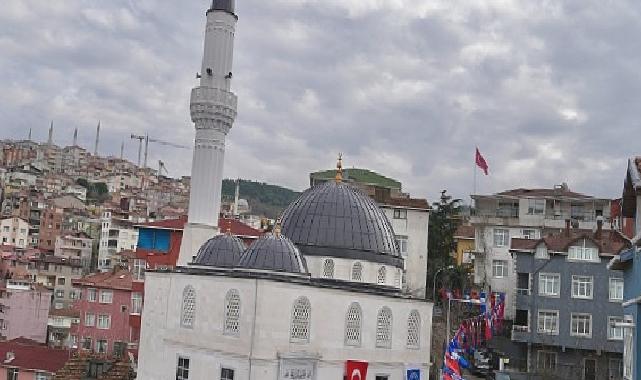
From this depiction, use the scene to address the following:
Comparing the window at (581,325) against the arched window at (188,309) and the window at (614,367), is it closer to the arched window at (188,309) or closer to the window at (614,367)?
the window at (614,367)

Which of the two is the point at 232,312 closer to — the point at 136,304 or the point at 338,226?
the point at 338,226

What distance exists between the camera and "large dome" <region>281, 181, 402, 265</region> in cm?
2316

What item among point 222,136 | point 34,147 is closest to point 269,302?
point 222,136

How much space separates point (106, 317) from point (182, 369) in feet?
54.5

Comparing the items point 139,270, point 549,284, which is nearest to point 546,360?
point 549,284

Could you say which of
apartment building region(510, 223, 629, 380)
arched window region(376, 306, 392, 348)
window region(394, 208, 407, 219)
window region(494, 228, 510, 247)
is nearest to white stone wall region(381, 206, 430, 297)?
window region(394, 208, 407, 219)

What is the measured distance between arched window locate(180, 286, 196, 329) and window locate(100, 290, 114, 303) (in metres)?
16.2

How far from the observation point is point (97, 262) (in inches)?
2685

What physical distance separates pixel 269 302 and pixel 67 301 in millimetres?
35962

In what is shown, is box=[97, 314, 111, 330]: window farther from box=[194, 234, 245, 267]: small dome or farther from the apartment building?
the apartment building

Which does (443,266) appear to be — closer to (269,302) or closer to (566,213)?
(566,213)

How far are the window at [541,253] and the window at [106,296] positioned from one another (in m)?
20.2

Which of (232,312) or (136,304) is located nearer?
(232,312)

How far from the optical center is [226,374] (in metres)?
20.0
